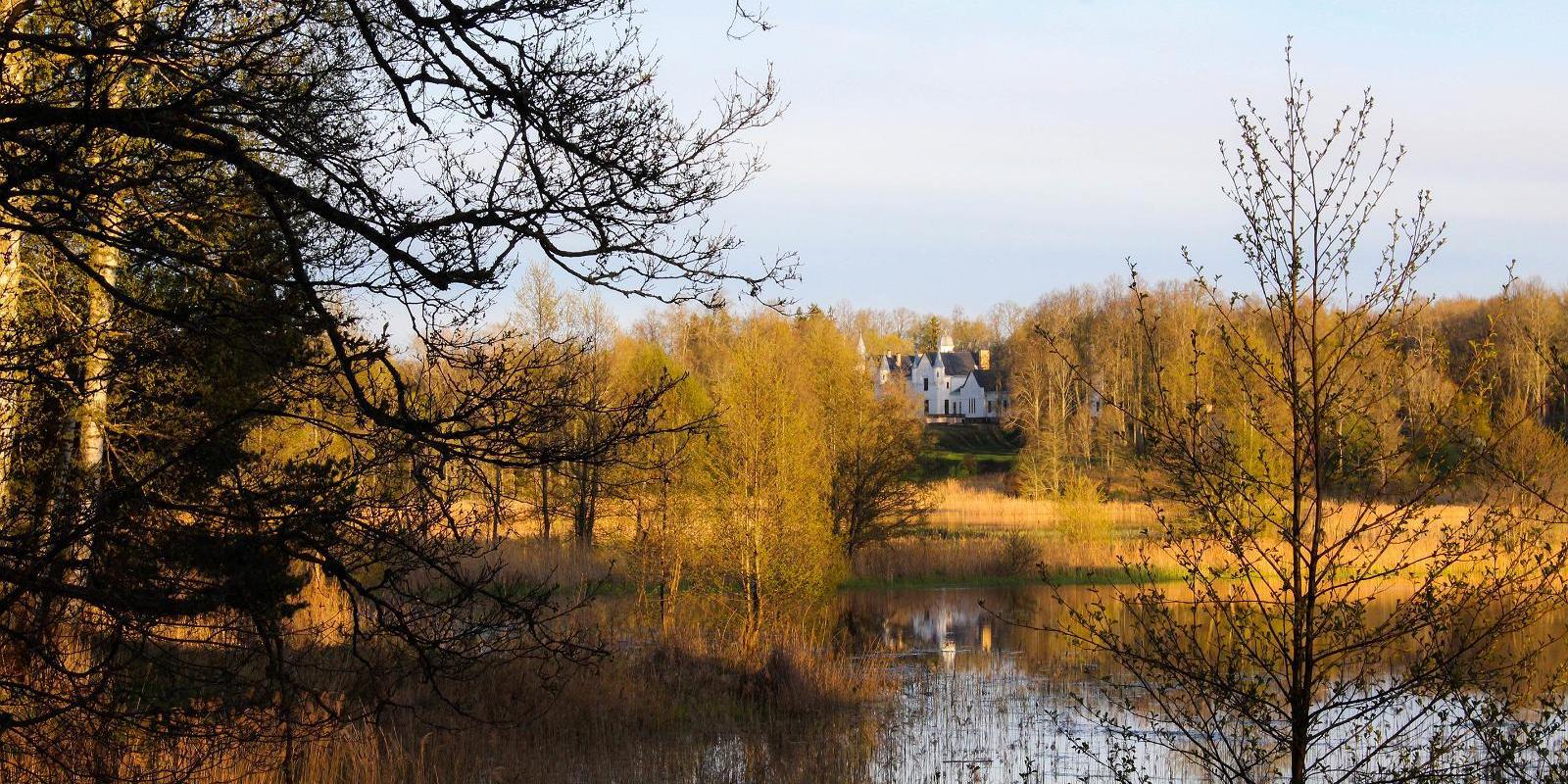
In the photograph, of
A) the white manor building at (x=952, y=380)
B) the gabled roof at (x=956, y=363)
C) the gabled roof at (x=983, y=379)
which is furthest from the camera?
the gabled roof at (x=956, y=363)

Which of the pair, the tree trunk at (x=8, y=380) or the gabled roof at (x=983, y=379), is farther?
the gabled roof at (x=983, y=379)

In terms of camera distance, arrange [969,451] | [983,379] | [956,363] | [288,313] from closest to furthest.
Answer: [288,313] < [969,451] < [983,379] < [956,363]

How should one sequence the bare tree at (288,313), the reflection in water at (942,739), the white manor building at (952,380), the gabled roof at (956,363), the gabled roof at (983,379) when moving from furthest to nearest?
the gabled roof at (956,363), the white manor building at (952,380), the gabled roof at (983,379), the reflection in water at (942,739), the bare tree at (288,313)

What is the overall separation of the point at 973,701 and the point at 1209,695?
444 inches

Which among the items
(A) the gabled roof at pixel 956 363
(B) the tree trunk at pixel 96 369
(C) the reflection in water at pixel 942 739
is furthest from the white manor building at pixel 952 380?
(B) the tree trunk at pixel 96 369

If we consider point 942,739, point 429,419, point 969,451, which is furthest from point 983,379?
point 429,419

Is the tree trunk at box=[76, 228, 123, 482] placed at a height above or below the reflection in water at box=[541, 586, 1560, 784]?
above

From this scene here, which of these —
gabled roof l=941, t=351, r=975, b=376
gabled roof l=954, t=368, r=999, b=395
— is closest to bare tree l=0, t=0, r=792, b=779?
gabled roof l=954, t=368, r=999, b=395

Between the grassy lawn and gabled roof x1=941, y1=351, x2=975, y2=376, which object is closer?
the grassy lawn

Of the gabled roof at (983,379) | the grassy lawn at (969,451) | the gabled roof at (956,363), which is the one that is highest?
the gabled roof at (956,363)

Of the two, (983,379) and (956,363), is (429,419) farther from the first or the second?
(956,363)

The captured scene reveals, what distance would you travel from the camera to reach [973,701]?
1644cm

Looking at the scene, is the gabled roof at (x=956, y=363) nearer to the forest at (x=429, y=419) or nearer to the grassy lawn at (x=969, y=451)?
the grassy lawn at (x=969, y=451)

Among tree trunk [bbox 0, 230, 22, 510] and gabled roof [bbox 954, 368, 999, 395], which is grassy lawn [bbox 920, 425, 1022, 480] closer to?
gabled roof [bbox 954, 368, 999, 395]
